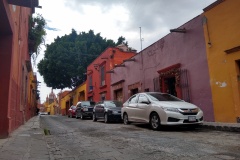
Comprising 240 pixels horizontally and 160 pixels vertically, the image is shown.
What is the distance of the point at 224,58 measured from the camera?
34.3ft

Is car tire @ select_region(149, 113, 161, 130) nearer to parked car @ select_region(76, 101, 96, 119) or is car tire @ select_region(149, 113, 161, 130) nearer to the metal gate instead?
the metal gate

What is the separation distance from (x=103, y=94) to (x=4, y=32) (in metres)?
20.0

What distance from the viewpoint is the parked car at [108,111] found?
575 inches

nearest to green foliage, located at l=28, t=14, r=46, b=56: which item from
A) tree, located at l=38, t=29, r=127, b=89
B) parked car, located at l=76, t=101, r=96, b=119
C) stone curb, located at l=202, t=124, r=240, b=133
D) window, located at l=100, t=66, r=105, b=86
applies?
parked car, located at l=76, t=101, r=96, b=119

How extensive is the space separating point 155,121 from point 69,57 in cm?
2860

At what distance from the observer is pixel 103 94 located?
26922mm

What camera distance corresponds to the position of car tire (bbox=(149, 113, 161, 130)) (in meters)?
9.43

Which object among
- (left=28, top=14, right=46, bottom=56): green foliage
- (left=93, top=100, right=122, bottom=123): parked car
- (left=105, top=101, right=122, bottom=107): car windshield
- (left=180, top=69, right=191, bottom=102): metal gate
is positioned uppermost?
(left=28, top=14, right=46, bottom=56): green foliage

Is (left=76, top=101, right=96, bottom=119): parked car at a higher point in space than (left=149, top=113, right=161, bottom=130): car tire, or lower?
higher

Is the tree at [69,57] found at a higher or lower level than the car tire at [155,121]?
higher

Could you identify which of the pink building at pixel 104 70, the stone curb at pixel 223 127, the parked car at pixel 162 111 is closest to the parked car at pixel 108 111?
the parked car at pixel 162 111

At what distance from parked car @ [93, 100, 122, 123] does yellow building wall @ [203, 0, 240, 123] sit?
19.4 feet

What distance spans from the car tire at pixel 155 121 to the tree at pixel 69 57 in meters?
27.9

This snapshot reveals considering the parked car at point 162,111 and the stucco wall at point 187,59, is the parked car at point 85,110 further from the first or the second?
the parked car at point 162,111
